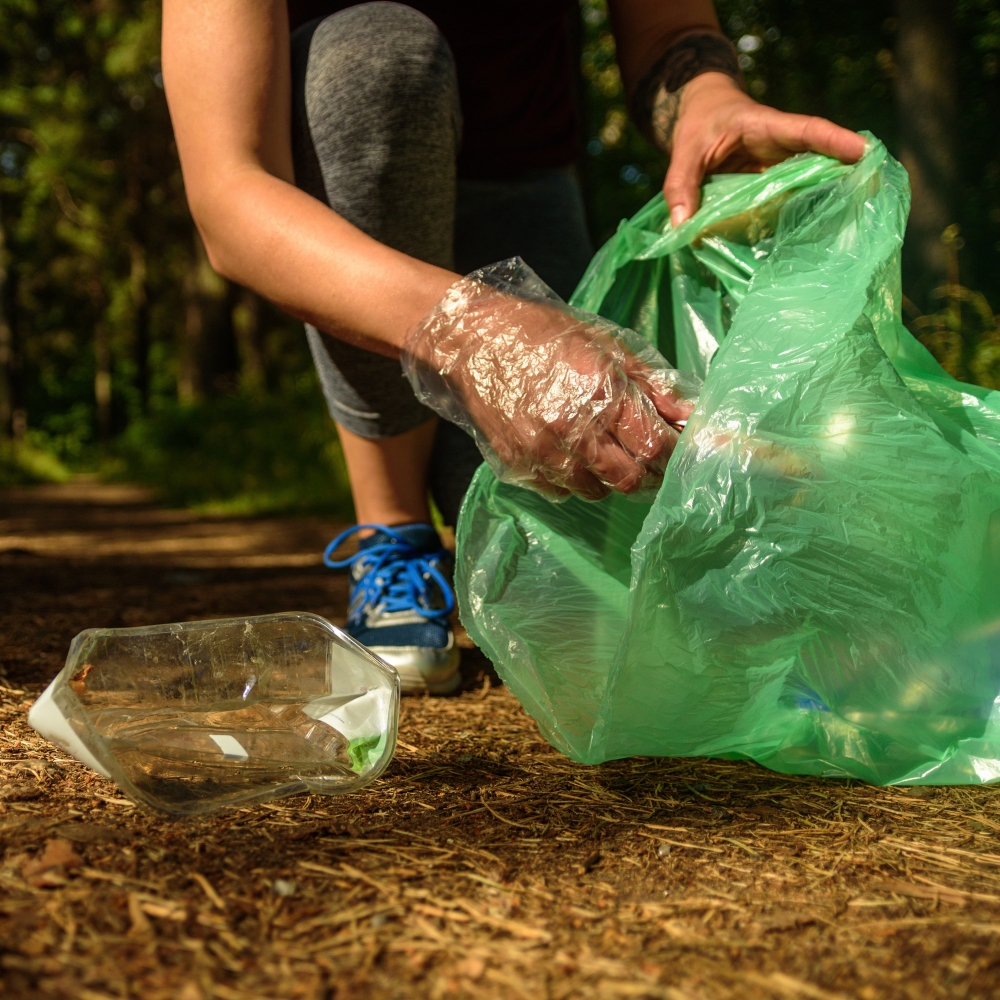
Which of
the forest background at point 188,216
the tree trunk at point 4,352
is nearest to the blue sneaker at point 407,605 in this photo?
the forest background at point 188,216

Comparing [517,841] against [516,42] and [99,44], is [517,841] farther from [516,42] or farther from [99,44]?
[99,44]

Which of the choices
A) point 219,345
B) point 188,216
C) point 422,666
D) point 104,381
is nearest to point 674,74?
point 422,666

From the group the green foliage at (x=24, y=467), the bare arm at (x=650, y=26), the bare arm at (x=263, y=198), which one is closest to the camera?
the bare arm at (x=263, y=198)

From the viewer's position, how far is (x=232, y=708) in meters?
1.06

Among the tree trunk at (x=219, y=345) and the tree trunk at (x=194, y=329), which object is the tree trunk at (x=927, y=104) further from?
the tree trunk at (x=194, y=329)

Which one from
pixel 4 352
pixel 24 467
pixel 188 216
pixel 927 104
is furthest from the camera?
pixel 4 352

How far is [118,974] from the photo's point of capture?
1.93 ft

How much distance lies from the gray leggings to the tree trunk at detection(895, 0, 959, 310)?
11.9 ft

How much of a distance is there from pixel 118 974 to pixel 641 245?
1131mm

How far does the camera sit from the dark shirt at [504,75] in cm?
165

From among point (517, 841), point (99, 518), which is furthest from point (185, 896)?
point (99, 518)

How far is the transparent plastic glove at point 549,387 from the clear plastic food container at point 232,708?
11.9 inches

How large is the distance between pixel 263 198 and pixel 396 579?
648 millimetres

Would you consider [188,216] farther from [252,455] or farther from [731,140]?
[731,140]
